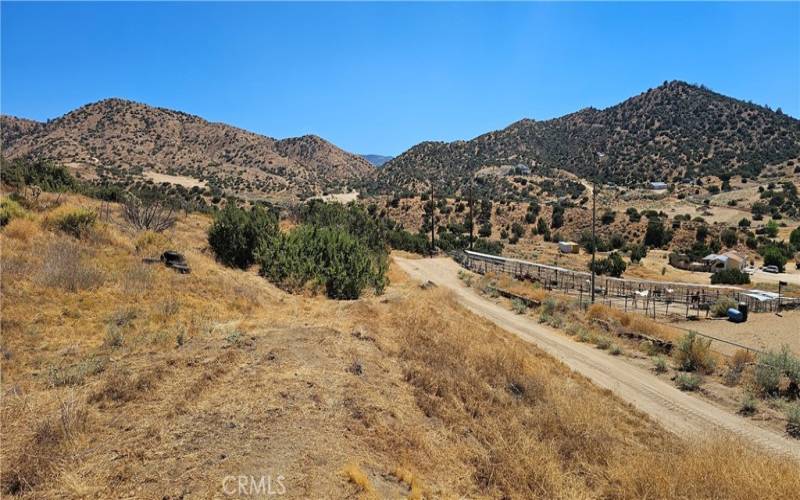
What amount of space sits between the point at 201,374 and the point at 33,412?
2.36 meters

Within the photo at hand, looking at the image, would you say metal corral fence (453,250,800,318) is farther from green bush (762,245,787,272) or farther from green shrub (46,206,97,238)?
green shrub (46,206,97,238)

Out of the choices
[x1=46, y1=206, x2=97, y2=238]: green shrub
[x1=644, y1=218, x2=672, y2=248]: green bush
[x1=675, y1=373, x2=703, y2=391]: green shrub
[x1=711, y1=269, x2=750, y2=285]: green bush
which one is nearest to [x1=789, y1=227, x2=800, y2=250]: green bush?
[x1=644, y1=218, x2=672, y2=248]: green bush

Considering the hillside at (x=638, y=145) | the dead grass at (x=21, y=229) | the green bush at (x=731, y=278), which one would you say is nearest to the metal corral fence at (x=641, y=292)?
the green bush at (x=731, y=278)

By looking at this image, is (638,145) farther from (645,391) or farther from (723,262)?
(645,391)

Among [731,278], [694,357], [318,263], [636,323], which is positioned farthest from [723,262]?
[318,263]

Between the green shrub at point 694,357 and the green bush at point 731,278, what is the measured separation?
104 feet

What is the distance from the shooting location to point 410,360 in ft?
36.3

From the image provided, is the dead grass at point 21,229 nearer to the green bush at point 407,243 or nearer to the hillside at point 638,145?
the green bush at point 407,243

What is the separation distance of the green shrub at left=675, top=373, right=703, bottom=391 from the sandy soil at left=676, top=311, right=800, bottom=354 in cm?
747

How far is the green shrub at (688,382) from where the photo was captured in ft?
51.9

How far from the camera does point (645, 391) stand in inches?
605

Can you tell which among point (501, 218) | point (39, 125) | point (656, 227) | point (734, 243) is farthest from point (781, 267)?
point (39, 125)

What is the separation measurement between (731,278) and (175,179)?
7886 cm

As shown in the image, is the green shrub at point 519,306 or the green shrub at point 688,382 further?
the green shrub at point 519,306
